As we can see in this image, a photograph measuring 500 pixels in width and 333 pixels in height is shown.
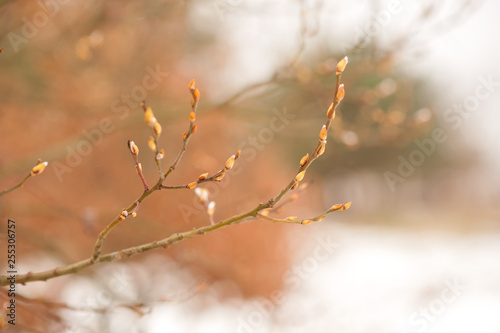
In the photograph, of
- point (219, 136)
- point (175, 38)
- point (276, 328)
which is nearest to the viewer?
point (276, 328)

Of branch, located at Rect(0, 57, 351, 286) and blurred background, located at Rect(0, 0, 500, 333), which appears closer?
branch, located at Rect(0, 57, 351, 286)

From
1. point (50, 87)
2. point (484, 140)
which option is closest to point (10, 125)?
point (50, 87)

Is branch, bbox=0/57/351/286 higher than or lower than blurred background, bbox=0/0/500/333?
lower

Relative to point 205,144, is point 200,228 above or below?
below

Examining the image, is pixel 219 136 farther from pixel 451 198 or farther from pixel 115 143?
pixel 451 198

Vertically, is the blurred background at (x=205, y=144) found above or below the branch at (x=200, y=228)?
above

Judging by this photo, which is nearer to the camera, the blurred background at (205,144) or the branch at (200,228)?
the branch at (200,228)

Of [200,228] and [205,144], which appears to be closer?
[200,228]

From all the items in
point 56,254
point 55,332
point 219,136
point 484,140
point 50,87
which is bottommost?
point 55,332
